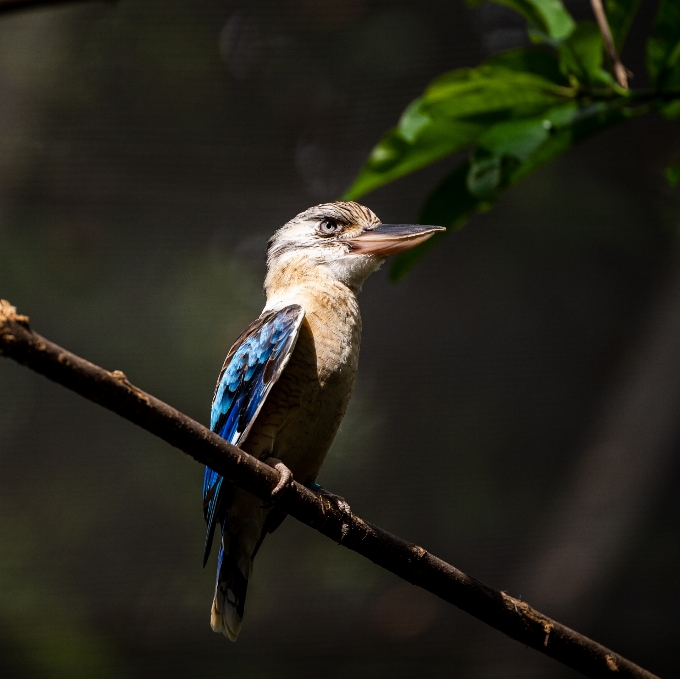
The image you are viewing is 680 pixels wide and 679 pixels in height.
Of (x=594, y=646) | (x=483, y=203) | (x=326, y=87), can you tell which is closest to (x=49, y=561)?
(x=326, y=87)

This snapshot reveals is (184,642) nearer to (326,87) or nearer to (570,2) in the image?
(326,87)

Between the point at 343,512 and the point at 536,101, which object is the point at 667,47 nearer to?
the point at 536,101

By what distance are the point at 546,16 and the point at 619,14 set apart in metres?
0.11

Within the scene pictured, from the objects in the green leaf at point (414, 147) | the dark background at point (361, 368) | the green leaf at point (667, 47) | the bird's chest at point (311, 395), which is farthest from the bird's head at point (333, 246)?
the dark background at point (361, 368)

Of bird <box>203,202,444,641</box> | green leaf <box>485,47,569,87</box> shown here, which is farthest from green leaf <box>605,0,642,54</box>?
bird <box>203,202,444,641</box>

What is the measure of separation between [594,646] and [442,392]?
5.93ft

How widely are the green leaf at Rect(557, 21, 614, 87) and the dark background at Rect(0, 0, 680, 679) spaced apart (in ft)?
6.16

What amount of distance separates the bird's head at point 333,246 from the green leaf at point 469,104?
542 millimetres

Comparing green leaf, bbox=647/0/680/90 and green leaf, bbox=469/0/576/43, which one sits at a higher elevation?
green leaf, bbox=469/0/576/43

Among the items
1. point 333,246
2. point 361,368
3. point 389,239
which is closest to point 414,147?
point 389,239

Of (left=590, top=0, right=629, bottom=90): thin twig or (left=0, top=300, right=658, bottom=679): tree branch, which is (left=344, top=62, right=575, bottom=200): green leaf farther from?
(left=0, top=300, right=658, bottom=679): tree branch

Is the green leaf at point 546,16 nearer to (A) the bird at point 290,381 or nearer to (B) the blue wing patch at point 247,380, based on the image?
(A) the bird at point 290,381

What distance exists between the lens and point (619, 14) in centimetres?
116

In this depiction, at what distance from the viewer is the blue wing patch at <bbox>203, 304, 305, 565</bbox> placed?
1.60 m
